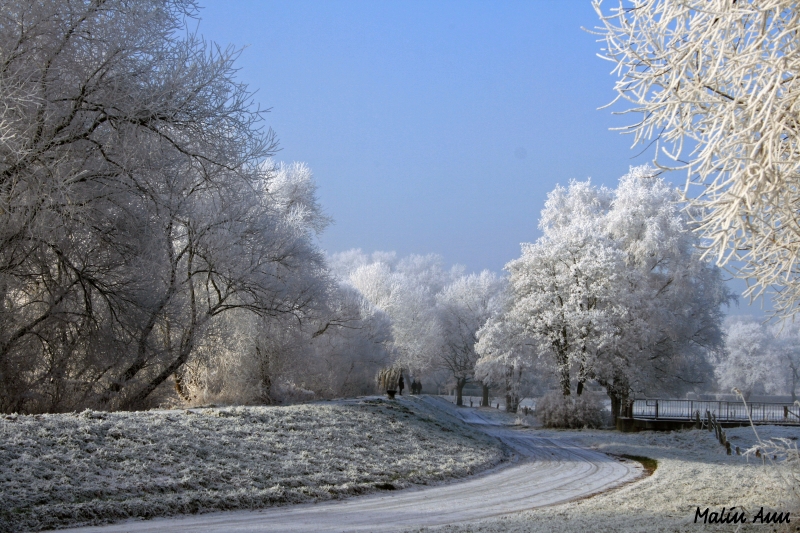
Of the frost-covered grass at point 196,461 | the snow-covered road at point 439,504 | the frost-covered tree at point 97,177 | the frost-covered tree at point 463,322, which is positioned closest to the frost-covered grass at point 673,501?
the snow-covered road at point 439,504

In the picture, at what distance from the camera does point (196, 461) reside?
35.8 ft

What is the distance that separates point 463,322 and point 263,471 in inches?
1905

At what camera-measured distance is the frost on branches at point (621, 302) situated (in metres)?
30.9

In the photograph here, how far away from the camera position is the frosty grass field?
26.4 ft

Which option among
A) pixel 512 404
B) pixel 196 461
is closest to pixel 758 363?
pixel 512 404

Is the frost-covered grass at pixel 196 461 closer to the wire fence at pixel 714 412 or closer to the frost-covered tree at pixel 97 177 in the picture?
the frost-covered tree at pixel 97 177

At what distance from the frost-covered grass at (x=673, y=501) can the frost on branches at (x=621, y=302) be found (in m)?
9.59

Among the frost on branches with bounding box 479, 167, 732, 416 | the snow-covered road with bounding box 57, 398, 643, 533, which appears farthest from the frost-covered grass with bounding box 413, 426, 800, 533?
the frost on branches with bounding box 479, 167, 732, 416

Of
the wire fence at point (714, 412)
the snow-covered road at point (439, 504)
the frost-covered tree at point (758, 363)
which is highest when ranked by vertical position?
the frost-covered tree at point (758, 363)

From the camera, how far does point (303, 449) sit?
13.6 m

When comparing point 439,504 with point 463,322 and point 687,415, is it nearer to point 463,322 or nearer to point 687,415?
point 687,415

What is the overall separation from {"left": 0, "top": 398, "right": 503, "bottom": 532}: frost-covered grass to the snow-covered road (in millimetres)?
445

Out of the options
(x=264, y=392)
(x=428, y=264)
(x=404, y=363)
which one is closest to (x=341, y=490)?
(x=264, y=392)

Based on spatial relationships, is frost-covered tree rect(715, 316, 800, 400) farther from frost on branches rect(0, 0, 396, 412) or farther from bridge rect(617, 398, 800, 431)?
frost on branches rect(0, 0, 396, 412)
